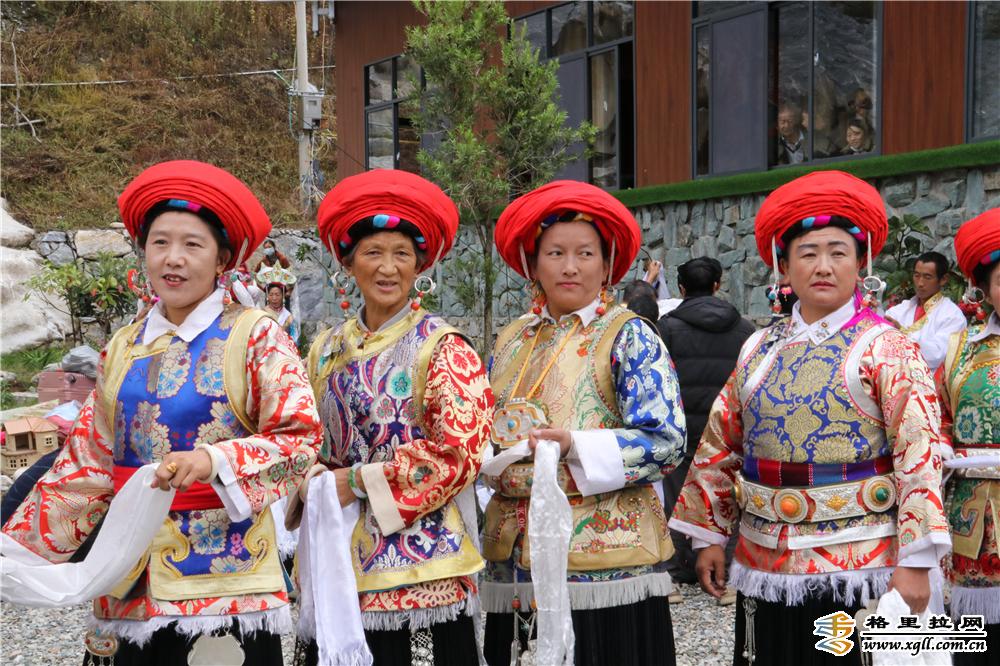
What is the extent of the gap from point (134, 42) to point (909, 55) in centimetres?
2082

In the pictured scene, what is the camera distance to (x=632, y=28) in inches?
412

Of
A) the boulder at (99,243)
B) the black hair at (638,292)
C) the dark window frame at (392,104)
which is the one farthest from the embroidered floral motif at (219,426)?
the boulder at (99,243)

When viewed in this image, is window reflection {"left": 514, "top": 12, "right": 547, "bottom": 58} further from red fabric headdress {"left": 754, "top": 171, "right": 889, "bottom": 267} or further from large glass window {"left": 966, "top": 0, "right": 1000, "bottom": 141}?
red fabric headdress {"left": 754, "top": 171, "right": 889, "bottom": 267}

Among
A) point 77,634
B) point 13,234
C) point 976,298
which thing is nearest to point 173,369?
point 976,298

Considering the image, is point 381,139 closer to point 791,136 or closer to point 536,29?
point 536,29

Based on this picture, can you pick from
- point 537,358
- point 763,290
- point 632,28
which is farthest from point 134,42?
point 537,358

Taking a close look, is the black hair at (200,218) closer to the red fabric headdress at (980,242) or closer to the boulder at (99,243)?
the red fabric headdress at (980,242)

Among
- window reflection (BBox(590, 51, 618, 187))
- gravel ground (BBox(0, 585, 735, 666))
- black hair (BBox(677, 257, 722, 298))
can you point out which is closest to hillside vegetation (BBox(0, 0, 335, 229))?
window reflection (BBox(590, 51, 618, 187))

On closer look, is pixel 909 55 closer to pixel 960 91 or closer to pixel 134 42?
pixel 960 91

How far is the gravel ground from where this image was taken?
5000 mm

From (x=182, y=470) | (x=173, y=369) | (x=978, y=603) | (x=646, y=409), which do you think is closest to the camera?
(x=182, y=470)

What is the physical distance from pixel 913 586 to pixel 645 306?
134 inches

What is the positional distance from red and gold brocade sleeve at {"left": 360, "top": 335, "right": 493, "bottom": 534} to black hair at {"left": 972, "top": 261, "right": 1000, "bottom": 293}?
5.81ft

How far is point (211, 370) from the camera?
260 cm
